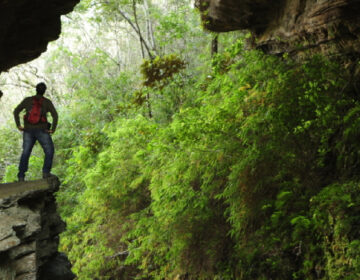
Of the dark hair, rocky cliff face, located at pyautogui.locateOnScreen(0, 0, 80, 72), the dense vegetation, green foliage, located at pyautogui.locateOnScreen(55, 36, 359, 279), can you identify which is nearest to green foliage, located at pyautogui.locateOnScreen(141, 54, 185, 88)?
the dense vegetation

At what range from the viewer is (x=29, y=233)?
533 centimetres

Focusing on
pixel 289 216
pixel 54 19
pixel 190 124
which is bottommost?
pixel 289 216

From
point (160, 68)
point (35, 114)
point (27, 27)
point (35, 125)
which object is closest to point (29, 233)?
point (35, 125)

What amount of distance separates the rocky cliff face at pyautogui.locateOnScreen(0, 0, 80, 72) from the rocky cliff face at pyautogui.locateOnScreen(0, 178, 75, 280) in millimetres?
3465

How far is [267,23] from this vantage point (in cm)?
745

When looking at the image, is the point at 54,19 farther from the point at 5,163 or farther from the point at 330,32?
the point at 5,163

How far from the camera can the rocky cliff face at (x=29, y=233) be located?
478 cm

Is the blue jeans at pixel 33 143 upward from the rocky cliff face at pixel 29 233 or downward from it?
upward

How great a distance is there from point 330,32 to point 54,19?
21.3ft

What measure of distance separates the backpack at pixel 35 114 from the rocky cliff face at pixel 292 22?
4.64 metres

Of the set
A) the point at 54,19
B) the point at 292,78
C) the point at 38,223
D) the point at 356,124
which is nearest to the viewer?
the point at 356,124

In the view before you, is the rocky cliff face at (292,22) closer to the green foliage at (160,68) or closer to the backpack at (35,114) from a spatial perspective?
the green foliage at (160,68)

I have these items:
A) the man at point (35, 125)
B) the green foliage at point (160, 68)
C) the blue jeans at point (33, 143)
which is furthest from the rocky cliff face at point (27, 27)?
the green foliage at point (160, 68)

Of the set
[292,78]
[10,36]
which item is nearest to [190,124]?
[292,78]
